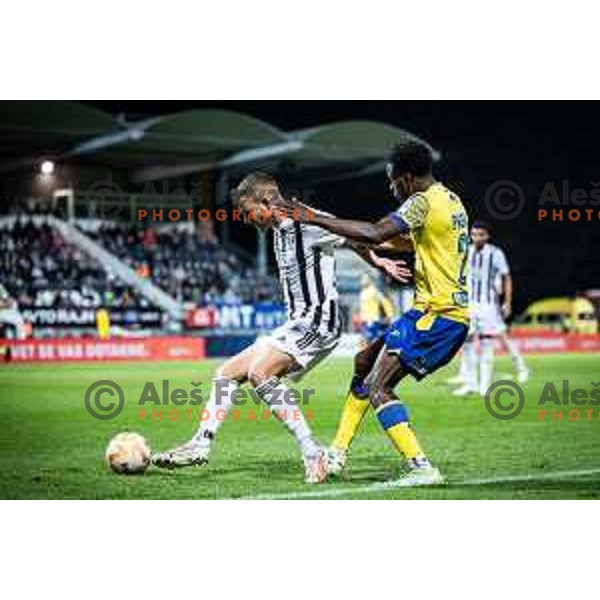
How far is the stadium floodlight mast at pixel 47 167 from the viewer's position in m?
17.3

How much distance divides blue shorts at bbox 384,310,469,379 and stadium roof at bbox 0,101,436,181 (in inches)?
235

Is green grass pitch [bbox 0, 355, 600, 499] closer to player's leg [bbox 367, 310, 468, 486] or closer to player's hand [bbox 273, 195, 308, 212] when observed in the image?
player's leg [bbox 367, 310, 468, 486]

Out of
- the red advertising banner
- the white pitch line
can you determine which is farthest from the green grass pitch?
the red advertising banner

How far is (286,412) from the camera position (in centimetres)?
618

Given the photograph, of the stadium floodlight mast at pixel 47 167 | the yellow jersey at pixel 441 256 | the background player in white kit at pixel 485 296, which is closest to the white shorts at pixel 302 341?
the yellow jersey at pixel 441 256

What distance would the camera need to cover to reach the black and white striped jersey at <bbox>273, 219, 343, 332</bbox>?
20.9 feet

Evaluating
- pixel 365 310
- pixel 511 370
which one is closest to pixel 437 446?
pixel 365 310

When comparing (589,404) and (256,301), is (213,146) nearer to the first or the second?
(256,301)

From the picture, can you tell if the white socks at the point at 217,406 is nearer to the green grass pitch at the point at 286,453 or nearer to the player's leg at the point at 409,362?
the green grass pitch at the point at 286,453

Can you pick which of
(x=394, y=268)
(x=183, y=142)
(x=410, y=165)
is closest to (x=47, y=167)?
(x=183, y=142)

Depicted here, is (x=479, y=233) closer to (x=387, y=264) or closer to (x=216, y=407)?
(x=387, y=264)
